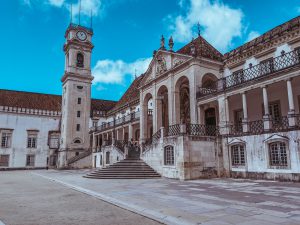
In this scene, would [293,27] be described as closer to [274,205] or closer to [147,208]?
[274,205]

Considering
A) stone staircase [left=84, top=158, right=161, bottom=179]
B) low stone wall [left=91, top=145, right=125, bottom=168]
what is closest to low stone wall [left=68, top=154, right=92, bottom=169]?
low stone wall [left=91, top=145, right=125, bottom=168]

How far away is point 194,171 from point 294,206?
974 centimetres

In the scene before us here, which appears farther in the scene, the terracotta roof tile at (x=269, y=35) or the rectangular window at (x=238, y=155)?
the terracotta roof tile at (x=269, y=35)

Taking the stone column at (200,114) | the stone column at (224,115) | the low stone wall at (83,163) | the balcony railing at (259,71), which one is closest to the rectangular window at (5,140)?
the low stone wall at (83,163)

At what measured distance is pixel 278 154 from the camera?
14516 mm

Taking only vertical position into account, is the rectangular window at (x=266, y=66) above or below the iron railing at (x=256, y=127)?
above

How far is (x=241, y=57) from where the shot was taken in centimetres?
2022

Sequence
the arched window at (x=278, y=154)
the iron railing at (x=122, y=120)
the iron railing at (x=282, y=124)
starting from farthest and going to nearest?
the iron railing at (x=122, y=120)
the iron railing at (x=282, y=124)
the arched window at (x=278, y=154)

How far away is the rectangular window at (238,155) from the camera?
16.7 meters

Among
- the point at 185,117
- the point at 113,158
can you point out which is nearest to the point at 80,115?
the point at 113,158

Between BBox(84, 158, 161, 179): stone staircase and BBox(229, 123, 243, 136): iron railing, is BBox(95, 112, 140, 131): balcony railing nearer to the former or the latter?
BBox(84, 158, 161, 179): stone staircase

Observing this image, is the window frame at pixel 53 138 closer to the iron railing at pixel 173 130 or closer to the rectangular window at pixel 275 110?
the iron railing at pixel 173 130

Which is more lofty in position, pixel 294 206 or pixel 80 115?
pixel 80 115

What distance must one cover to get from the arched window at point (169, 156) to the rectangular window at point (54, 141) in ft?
99.2
